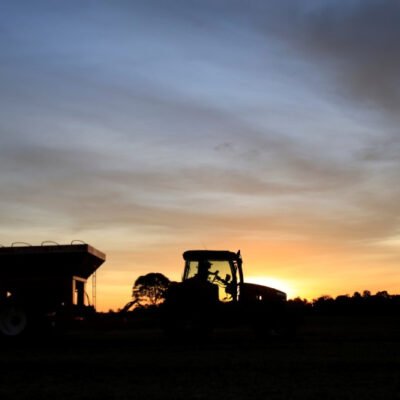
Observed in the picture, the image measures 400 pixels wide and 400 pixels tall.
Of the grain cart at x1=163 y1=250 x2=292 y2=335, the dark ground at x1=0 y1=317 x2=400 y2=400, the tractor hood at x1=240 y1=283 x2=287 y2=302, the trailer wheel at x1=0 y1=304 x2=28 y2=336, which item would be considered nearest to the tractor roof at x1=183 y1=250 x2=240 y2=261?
the grain cart at x1=163 y1=250 x2=292 y2=335

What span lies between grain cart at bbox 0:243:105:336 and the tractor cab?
11.7 ft

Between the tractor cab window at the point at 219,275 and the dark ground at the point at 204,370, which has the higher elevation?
the tractor cab window at the point at 219,275

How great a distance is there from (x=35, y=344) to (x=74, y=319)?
1.57m

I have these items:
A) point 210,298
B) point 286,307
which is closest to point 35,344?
point 210,298

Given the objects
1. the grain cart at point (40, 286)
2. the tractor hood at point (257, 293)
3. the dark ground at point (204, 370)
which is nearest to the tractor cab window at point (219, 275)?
the tractor hood at point (257, 293)

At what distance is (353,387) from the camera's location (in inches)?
486

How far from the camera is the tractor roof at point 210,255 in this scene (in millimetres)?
23453

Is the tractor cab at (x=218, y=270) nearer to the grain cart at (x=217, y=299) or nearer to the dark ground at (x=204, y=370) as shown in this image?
the grain cart at (x=217, y=299)

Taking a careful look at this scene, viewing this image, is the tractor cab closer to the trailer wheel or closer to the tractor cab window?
the tractor cab window

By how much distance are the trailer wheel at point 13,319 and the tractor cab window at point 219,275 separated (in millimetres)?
5255

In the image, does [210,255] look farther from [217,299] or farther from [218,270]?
[217,299]

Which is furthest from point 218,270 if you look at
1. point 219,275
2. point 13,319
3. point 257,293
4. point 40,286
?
point 13,319

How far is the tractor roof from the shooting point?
923 inches

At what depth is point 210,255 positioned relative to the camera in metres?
23.5
